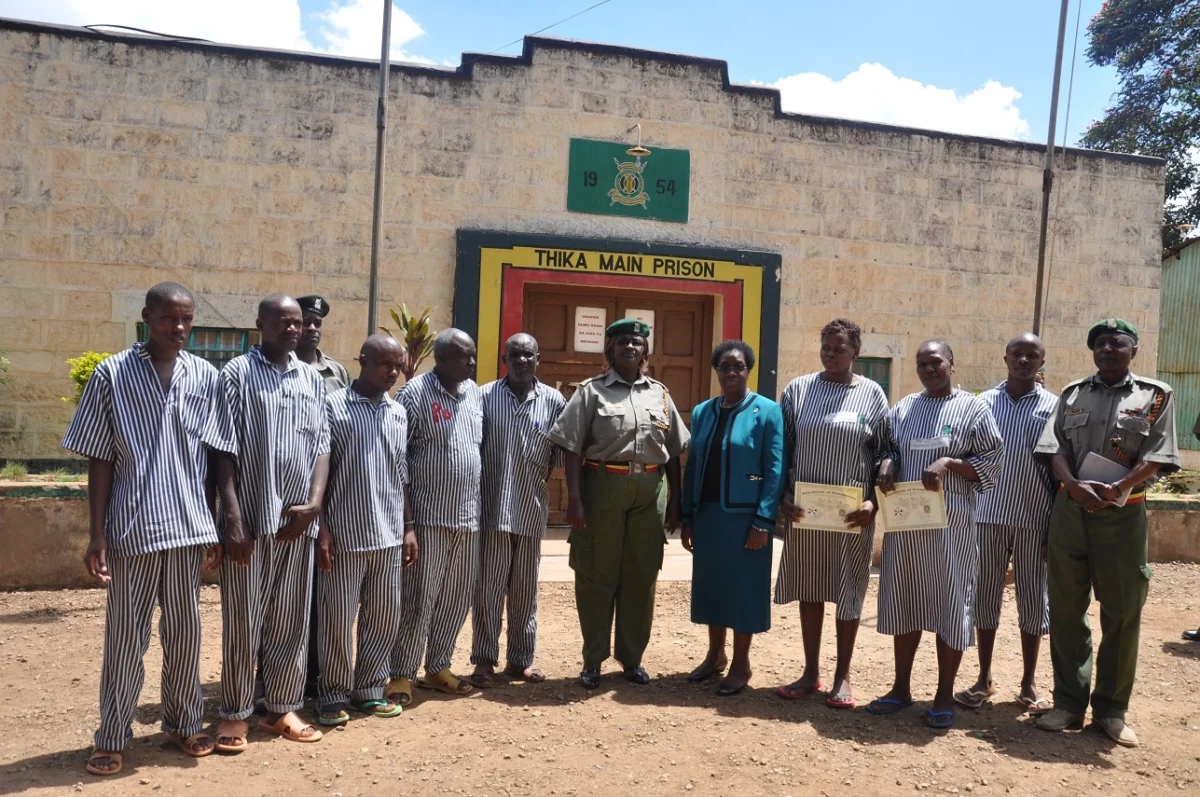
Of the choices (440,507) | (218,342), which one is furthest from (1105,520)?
(218,342)

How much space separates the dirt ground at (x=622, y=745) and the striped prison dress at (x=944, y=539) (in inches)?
19.2

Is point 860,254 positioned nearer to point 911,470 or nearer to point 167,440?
point 911,470

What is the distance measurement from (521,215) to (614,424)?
4.53 m

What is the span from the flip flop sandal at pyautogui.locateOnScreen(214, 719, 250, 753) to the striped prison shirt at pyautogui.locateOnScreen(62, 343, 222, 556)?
798 millimetres

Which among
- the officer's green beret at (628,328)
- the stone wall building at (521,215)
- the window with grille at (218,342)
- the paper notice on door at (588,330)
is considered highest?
the stone wall building at (521,215)

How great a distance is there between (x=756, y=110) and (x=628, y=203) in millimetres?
1539

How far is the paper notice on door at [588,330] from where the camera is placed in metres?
9.52

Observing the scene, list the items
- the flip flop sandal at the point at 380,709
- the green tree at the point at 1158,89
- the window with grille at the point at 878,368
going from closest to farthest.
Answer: the flip flop sandal at the point at 380,709
the window with grille at the point at 878,368
the green tree at the point at 1158,89

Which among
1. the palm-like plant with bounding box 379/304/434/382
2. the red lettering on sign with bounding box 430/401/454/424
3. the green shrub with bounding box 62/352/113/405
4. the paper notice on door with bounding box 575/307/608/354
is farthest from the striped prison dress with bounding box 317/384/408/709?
the paper notice on door with bounding box 575/307/608/354

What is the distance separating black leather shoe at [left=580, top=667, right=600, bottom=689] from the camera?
509cm

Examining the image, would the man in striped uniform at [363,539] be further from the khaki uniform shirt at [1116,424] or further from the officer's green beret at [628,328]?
the khaki uniform shirt at [1116,424]

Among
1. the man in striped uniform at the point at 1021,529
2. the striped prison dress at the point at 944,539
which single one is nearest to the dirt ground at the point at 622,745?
the man in striped uniform at the point at 1021,529

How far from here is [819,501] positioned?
15.9 feet

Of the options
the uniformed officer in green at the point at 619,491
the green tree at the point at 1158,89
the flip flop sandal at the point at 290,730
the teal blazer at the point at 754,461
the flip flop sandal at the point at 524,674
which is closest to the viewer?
the flip flop sandal at the point at 290,730
